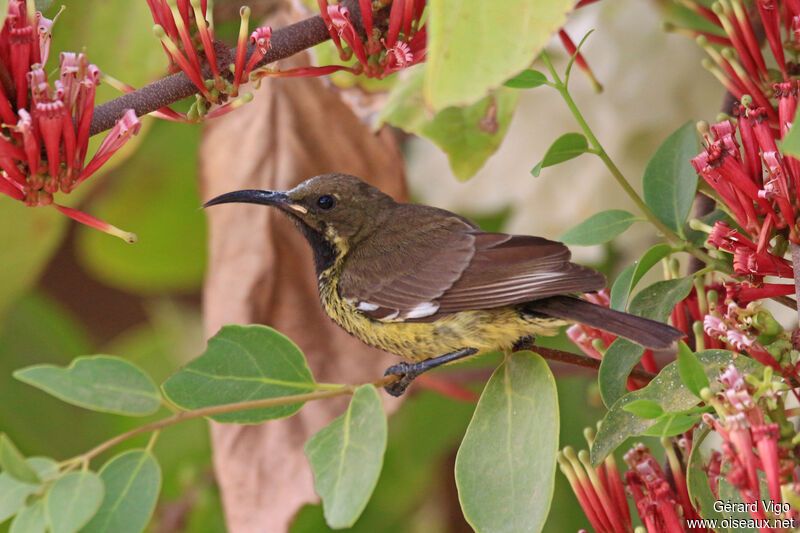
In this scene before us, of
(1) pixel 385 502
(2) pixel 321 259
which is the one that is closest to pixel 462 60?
(2) pixel 321 259

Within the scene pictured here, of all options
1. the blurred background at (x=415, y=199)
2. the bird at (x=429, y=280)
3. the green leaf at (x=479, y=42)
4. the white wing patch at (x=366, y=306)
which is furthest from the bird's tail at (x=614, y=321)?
the blurred background at (x=415, y=199)

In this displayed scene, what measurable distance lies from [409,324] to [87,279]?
68.5 inches

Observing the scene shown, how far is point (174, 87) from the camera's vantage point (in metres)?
1.02

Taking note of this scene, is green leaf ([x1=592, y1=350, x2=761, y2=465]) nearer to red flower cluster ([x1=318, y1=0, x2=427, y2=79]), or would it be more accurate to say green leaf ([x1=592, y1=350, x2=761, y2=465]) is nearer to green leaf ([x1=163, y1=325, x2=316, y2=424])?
green leaf ([x1=163, y1=325, x2=316, y2=424])

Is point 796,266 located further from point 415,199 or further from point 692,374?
point 415,199

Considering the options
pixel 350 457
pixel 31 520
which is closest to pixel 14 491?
pixel 31 520

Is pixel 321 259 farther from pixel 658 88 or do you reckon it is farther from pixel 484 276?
pixel 658 88

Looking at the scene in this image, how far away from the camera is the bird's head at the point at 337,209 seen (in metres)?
1.52

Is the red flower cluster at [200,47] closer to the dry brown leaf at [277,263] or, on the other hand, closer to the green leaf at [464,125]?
the green leaf at [464,125]

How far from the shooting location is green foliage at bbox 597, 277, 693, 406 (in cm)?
102

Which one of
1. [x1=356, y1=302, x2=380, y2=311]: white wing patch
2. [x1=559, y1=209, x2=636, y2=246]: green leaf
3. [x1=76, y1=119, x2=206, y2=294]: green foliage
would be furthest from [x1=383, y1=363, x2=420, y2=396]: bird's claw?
[x1=76, y1=119, x2=206, y2=294]: green foliage

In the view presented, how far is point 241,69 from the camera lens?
3.33 feet

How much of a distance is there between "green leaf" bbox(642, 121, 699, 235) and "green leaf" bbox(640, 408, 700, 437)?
0.31m

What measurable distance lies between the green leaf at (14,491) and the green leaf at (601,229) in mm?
A: 636
